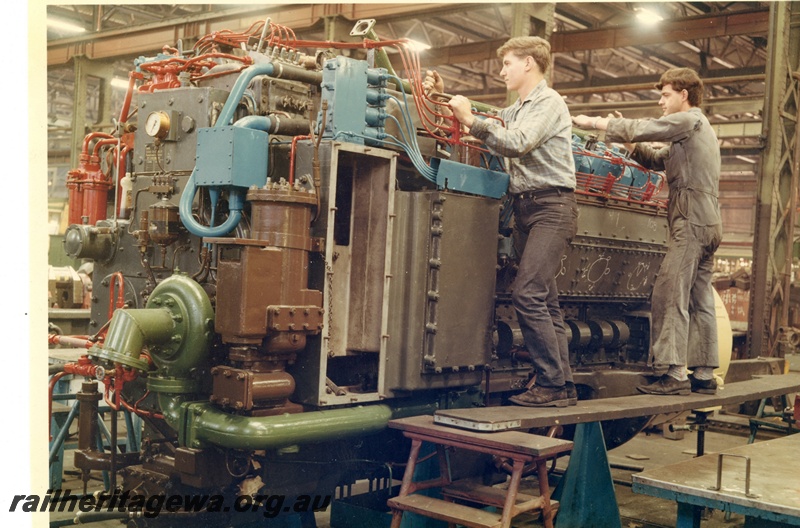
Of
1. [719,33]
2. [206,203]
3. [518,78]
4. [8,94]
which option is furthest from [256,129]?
[719,33]

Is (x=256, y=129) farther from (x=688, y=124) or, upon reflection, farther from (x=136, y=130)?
(x=688, y=124)

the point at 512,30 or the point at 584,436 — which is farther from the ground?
the point at 512,30

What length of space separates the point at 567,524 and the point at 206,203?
271cm

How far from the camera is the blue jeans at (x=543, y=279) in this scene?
473 cm

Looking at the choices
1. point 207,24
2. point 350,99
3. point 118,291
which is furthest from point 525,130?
point 207,24

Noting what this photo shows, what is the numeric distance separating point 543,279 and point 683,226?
133 cm

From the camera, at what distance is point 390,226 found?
448 centimetres

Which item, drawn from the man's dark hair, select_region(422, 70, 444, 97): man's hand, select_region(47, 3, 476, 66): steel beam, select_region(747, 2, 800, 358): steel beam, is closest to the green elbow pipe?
select_region(422, 70, 444, 97): man's hand

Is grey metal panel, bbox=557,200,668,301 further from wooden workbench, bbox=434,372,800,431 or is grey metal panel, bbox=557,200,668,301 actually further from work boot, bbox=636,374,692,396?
wooden workbench, bbox=434,372,800,431

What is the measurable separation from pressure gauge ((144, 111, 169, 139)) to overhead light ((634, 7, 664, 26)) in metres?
9.85

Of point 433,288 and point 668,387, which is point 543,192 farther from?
point 668,387

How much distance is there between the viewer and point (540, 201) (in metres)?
4.87

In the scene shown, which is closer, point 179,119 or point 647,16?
point 179,119

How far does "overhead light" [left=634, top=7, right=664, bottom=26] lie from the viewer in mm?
12716
